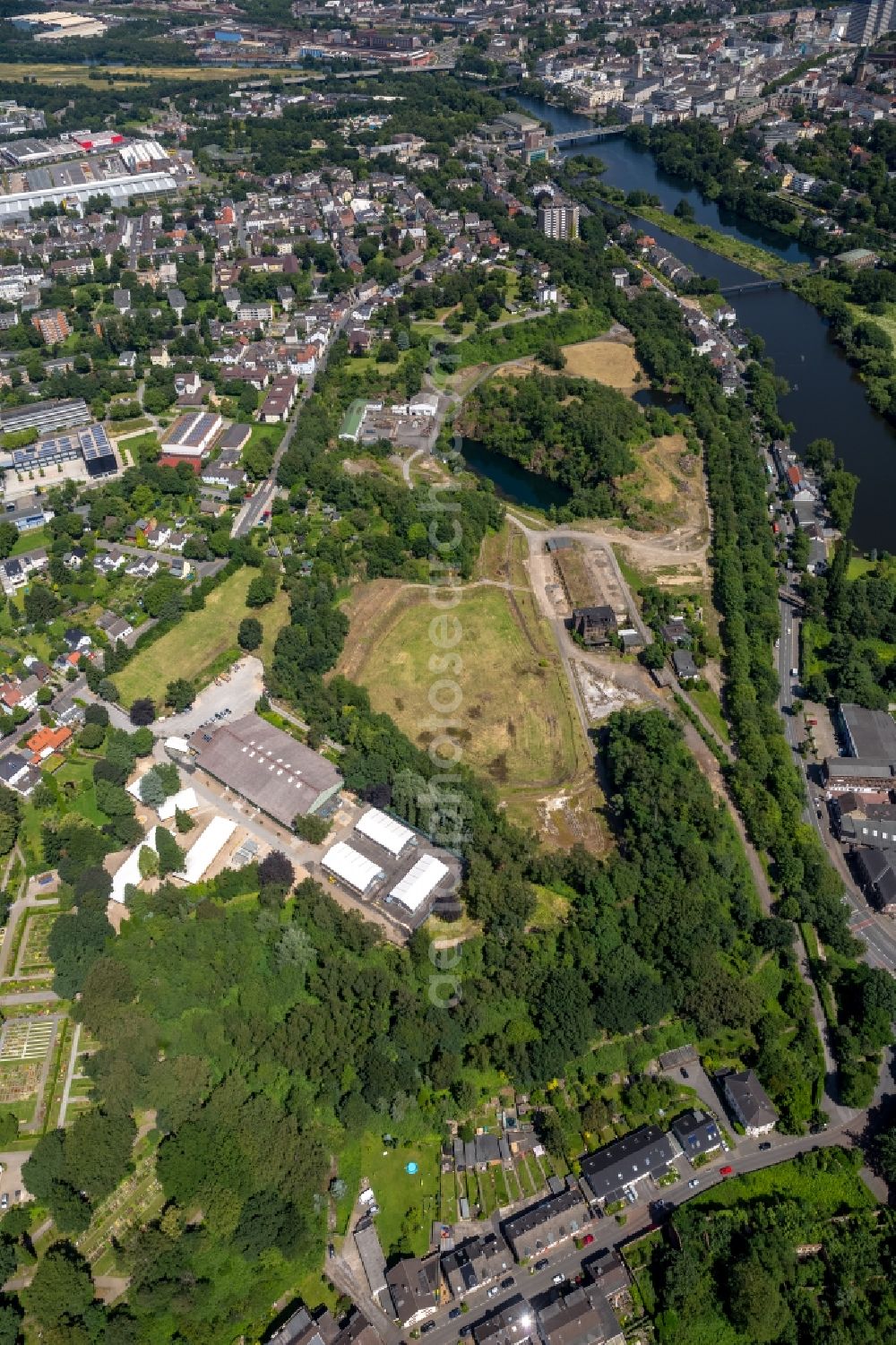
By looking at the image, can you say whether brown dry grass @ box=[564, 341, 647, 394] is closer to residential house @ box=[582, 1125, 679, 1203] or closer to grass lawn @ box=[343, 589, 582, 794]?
grass lawn @ box=[343, 589, 582, 794]

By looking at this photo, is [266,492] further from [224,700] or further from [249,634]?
[224,700]

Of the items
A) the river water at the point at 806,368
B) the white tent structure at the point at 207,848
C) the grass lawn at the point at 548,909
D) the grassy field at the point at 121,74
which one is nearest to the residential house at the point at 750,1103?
the grass lawn at the point at 548,909

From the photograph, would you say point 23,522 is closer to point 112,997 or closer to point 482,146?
point 112,997

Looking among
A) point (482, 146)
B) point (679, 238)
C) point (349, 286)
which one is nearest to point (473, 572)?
point (349, 286)

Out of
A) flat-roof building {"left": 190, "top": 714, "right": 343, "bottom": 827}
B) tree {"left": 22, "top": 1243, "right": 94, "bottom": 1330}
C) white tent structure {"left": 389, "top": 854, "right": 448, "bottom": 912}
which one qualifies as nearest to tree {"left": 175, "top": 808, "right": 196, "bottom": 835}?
flat-roof building {"left": 190, "top": 714, "right": 343, "bottom": 827}

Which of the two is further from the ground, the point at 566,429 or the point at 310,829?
the point at 566,429

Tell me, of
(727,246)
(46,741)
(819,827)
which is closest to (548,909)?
(819,827)
